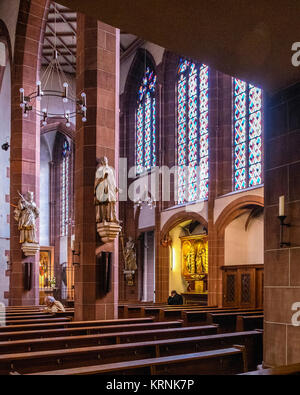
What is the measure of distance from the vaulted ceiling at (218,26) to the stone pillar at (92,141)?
6.08 meters

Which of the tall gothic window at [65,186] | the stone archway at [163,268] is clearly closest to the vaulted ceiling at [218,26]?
the stone archway at [163,268]

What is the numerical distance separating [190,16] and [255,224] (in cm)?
1313

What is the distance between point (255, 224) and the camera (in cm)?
1562

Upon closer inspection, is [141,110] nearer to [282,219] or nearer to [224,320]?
[224,320]

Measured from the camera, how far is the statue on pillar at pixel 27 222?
535 inches

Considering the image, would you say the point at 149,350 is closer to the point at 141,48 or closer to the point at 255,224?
the point at 255,224

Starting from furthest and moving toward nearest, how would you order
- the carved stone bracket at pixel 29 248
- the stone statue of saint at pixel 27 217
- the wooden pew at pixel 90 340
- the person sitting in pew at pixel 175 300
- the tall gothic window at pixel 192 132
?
the tall gothic window at pixel 192 132, the person sitting in pew at pixel 175 300, the carved stone bracket at pixel 29 248, the stone statue of saint at pixel 27 217, the wooden pew at pixel 90 340

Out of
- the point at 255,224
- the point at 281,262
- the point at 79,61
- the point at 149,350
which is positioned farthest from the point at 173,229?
the point at 281,262

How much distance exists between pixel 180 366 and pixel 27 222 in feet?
32.0

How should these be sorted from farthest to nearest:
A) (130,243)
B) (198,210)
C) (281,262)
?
(130,243) → (198,210) → (281,262)

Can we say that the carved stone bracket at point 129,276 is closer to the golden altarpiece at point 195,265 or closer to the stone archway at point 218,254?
the golden altarpiece at point 195,265

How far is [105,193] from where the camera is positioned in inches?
356

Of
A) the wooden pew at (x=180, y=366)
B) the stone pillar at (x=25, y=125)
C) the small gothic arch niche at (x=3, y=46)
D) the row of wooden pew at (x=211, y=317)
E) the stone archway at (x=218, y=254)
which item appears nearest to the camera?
the wooden pew at (x=180, y=366)

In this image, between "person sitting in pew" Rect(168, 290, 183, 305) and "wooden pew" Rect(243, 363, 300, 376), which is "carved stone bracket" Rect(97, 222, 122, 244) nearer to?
"person sitting in pew" Rect(168, 290, 183, 305)
